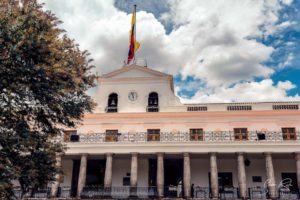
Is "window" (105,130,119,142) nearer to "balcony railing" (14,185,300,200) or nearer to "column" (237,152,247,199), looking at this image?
"balcony railing" (14,185,300,200)

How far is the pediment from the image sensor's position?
29062 millimetres

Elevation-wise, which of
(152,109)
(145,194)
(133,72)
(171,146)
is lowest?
(145,194)

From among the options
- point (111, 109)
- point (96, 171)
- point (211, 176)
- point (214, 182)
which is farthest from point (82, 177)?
point (214, 182)

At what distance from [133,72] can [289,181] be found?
1664cm

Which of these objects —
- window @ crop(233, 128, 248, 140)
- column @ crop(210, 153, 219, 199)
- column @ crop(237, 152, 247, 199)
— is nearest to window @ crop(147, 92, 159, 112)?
window @ crop(233, 128, 248, 140)

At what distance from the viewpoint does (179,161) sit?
26.3 meters

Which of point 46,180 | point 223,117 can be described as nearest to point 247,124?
point 223,117

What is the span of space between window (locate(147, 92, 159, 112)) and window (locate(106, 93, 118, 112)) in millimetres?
3147

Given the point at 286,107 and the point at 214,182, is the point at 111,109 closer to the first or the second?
the point at 214,182

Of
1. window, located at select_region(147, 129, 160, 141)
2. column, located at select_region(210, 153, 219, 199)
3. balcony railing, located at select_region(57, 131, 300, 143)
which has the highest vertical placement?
window, located at select_region(147, 129, 160, 141)

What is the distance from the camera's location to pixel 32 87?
11352mm

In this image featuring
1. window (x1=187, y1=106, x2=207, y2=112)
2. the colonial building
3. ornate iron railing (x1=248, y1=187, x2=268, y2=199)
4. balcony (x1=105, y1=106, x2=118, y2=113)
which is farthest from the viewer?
balcony (x1=105, y1=106, x2=118, y2=113)

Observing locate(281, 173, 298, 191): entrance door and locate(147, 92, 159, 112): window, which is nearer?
locate(281, 173, 298, 191): entrance door

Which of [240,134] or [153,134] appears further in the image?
[153,134]
